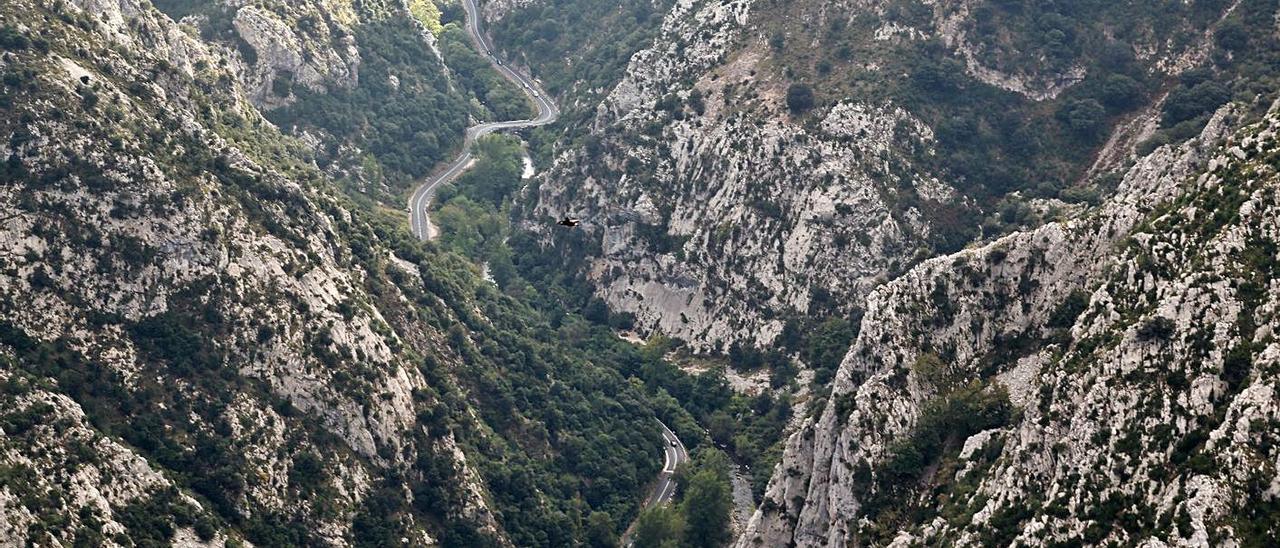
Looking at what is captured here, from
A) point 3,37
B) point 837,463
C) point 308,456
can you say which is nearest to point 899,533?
point 837,463

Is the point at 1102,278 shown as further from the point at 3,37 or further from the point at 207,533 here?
the point at 3,37

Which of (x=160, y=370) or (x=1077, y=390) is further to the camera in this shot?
(x=160, y=370)

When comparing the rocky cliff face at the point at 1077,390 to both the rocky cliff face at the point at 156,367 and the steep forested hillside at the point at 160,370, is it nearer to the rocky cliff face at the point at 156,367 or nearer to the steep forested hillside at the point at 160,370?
the steep forested hillside at the point at 160,370

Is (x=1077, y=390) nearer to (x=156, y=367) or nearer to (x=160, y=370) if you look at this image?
(x=160, y=370)

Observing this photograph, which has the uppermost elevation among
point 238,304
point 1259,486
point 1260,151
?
point 1260,151

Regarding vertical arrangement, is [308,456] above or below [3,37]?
below

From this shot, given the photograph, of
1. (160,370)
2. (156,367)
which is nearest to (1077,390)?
(160,370)

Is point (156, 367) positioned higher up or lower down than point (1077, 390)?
lower down

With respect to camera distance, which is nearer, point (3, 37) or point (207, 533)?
point (207, 533)
